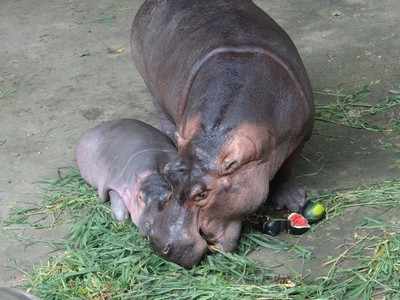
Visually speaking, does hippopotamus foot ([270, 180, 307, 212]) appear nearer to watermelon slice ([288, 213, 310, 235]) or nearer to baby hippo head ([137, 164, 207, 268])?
watermelon slice ([288, 213, 310, 235])

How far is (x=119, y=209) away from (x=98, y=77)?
75.1 inches

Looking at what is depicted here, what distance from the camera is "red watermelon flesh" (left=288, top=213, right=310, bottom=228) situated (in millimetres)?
3955

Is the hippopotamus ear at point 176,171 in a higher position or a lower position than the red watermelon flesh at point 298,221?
higher

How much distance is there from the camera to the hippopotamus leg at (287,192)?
409cm

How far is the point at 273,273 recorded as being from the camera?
3.70m

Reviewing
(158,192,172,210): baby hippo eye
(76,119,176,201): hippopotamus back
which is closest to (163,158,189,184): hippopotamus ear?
(158,192,172,210): baby hippo eye

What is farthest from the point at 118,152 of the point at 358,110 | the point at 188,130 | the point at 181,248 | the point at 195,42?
the point at 358,110

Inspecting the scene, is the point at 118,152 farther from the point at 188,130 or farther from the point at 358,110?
the point at 358,110

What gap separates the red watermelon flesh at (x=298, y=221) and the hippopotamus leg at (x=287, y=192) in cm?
9

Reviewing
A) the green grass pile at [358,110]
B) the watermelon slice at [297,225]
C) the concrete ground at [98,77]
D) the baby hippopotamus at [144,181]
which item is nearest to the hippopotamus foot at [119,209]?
the baby hippopotamus at [144,181]

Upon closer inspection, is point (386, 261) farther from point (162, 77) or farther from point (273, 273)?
point (162, 77)

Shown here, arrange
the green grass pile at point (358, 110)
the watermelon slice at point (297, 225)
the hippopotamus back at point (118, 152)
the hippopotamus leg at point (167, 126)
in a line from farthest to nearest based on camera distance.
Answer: the green grass pile at point (358, 110), the hippopotamus leg at point (167, 126), the hippopotamus back at point (118, 152), the watermelon slice at point (297, 225)

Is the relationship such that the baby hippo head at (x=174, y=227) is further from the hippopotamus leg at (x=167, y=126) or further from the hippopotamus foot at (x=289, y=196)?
the hippopotamus leg at (x=167, y=126)

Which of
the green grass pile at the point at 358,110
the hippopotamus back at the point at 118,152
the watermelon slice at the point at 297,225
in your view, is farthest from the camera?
the green grass pile at the point at 358,110
